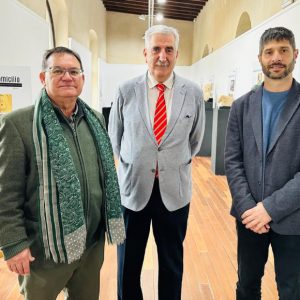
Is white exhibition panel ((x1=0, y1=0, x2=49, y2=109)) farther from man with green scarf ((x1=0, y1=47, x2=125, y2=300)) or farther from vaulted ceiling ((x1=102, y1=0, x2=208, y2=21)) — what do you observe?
vaulted ceiling ((x1=102, y1=0, x2=208, y2=21))

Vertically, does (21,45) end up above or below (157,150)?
above

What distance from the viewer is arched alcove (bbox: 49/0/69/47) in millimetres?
5855

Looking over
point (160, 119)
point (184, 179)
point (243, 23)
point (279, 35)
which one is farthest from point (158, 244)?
point (243, 23)

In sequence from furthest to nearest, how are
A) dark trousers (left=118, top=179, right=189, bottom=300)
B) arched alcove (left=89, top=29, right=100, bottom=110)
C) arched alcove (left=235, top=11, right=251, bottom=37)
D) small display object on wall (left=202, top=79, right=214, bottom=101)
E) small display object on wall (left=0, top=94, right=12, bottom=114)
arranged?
arched alcove (left=89, top=29, right=100, bottom=110) → small display object on wall (left=202, top=79, right=214, bottom=101) → arched alcove (left=235, top=11, right=251, bottom=37) → small display object on wall (left=0, top=94, right=12, bottom=114) → dark trousers (left=118, top=179, right=189, bottom=300)

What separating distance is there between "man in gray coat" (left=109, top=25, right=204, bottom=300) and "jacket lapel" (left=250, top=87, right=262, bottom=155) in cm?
39

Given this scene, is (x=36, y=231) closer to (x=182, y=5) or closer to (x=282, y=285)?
(x=282, y=285)

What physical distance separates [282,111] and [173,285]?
4.30 ft

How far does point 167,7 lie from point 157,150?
1112cm

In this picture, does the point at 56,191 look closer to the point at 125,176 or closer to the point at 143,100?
the point at 125,176

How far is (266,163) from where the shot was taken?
1.54 m

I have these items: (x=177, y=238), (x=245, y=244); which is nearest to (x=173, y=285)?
(x=177, y=238)

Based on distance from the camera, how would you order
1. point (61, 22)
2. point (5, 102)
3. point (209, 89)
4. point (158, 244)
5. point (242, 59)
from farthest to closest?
point (209, 89) < point (242, 59) < point (61, 22) < point (5, 102) < point (158, 244)

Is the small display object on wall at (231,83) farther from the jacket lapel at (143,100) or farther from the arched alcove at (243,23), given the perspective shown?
the jacket lapel at (143,100)

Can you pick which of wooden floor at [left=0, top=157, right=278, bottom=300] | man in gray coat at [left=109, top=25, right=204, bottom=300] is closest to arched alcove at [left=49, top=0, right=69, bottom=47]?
wooden floor at [left=0, top=157, right=278, bottom=300]
